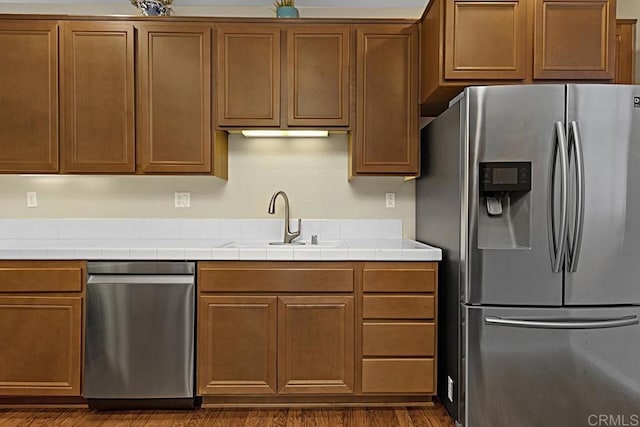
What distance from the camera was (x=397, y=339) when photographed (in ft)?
7.58

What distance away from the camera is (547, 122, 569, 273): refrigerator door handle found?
6.38 ft

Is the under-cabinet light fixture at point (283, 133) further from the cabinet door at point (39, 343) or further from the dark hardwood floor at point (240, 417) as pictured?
the dark hardwood floor at point (240, 417)

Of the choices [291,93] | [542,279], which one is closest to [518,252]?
[542,279]

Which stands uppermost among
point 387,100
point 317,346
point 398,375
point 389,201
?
point 387,100

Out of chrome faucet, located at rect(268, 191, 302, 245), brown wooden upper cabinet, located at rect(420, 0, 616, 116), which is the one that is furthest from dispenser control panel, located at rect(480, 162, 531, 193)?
chrome faucet, located at rect(268, 191, 302, 245)

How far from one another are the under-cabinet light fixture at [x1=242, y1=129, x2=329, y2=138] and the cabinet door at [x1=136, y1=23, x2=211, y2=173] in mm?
317

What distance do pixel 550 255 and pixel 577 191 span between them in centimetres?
32

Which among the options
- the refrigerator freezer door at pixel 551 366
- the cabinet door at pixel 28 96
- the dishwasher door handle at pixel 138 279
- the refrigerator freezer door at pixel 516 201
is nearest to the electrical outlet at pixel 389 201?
the refrigerator freezer door at pixel 516 201

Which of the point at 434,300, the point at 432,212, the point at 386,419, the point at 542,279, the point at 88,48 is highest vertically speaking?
the point at 88,48

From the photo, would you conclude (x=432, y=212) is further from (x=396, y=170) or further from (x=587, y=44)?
(x=587, y=44)

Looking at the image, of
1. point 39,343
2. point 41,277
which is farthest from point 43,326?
point 41,277

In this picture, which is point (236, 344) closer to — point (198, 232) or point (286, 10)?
point (198, 232)

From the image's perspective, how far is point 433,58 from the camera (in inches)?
93.7

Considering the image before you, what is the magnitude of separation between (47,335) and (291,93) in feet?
6.32
